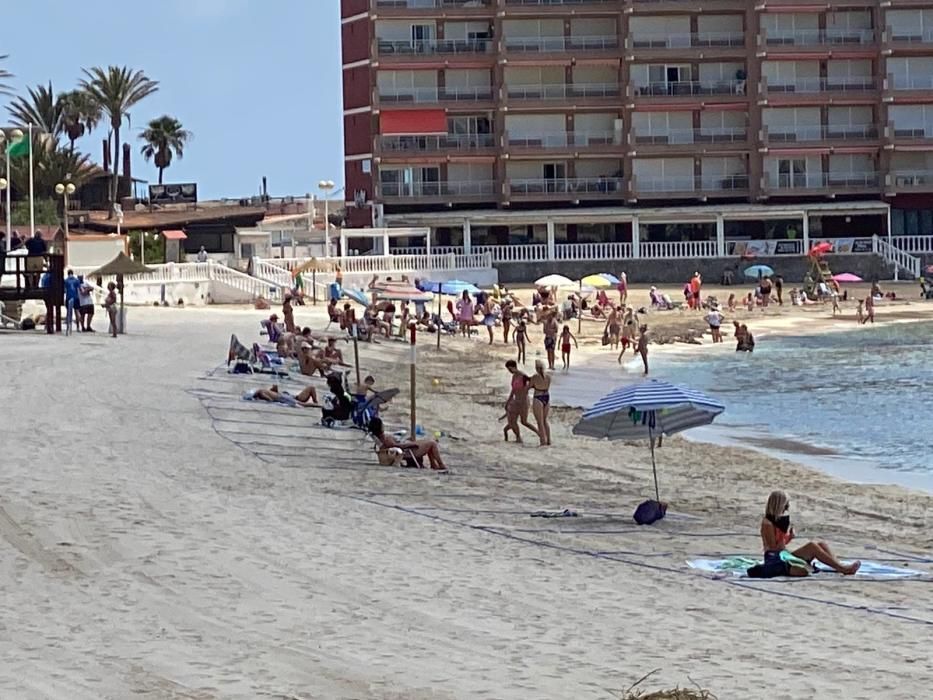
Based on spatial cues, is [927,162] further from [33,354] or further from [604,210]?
[33,354]

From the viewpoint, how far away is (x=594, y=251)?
67312 mm

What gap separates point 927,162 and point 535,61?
18.5 meters

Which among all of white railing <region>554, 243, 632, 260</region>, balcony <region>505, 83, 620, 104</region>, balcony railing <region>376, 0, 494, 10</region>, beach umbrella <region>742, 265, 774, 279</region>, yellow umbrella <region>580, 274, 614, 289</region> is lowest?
yellow umbrella <region>580, 274, 614, 289</region>

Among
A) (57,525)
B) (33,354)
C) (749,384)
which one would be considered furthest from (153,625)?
(749,384)

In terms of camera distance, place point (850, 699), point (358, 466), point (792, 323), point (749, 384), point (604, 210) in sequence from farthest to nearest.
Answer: point (604, 210) < point (792, 323) < point (749, 384) < point (358, 466) < point (850, 699)

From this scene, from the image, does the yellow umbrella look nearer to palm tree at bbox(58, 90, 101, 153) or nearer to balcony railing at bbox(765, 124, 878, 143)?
balcony railing at bbox(765, 124, 878, 143)

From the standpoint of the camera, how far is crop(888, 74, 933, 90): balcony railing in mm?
70625

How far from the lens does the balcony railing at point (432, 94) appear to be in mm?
70562

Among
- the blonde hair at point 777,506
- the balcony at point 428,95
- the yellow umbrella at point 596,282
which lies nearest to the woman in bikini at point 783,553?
the blonde hair at point 777,506

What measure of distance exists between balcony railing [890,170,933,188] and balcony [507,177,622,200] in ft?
40.8

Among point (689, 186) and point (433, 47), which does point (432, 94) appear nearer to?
point (433, 47)

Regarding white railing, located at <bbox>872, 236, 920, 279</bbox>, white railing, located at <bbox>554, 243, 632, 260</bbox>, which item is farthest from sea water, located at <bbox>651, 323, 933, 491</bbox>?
white railing, located at <bbox>554, 243, 632, 260</bbox>

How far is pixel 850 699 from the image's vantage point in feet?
28.5

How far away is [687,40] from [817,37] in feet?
19.3
